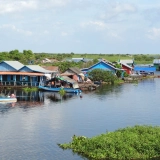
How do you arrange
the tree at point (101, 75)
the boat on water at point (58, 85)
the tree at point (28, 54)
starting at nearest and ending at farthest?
the boat on water at point (58, 85) → the tree at point (101, 75) → the tree at point (28, 54)

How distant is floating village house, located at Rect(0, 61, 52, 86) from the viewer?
4703 cm

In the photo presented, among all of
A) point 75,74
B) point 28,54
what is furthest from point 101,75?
point 28,54

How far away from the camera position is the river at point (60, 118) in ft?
65.5

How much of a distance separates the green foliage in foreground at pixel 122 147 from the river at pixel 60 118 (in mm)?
802

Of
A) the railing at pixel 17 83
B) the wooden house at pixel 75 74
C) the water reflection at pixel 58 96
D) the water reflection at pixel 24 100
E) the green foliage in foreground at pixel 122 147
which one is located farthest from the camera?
the wooden house at pixel 75 74

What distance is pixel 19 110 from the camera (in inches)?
1216

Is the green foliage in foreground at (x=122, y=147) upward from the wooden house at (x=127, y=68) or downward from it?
downward

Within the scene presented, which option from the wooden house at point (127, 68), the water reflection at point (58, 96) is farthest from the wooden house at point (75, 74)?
the wooden house at point (127, 68)

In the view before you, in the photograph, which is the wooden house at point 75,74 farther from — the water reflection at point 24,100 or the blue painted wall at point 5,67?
the water reflection at point 24,100

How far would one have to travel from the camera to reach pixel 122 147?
1823cm

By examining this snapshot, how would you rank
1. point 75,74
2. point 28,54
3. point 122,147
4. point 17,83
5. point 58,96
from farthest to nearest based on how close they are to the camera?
1. point 28,54
2. point 75,74
3. point 17,83
4. point 58,96
5. point 122,147

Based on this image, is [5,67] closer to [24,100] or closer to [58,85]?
[58,85]

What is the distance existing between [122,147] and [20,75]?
31296mm

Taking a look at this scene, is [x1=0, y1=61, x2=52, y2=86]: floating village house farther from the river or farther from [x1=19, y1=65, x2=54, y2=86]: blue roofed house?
the river
